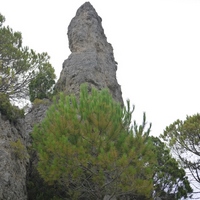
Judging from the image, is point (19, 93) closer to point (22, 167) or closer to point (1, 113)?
point (1, 113)

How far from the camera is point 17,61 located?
1462 cm

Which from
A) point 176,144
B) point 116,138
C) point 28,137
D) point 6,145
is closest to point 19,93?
point 28,137

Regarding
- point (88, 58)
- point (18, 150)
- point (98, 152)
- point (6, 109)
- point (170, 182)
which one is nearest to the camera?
point (98, 152)

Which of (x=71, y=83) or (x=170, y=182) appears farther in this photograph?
(x=71, y=83)

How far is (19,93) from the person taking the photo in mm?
14977

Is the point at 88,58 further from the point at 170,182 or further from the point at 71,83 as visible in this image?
the point at 170,182

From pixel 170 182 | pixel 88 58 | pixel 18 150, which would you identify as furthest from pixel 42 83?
pixel 170 182

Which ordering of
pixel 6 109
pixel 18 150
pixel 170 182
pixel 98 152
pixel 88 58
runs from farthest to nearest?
pixel 88 58, pixel 170 182, pixel 6 109, pixel 18 150, pixel 98 152

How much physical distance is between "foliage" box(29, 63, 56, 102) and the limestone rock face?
75 cm

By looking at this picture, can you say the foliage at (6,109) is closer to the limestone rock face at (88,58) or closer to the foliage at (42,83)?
Answer: the foliage at (42,83)

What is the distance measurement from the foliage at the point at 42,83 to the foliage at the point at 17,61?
213 millimetres

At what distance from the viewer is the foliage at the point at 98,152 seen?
823 cm

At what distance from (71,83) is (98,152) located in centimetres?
894

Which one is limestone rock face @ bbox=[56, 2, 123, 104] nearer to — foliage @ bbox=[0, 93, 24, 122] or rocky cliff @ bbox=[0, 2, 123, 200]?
rocky cliff @ bbox=[0, 2, 123, 200]
